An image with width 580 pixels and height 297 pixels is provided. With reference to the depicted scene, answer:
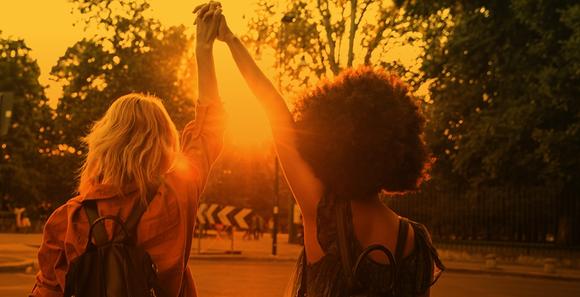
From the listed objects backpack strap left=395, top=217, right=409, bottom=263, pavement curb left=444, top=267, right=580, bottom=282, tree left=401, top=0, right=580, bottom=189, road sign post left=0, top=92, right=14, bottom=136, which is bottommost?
pavement curb left=444, top=267, right=580, bottom=282

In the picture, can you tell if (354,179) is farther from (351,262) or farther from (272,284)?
(272,284)

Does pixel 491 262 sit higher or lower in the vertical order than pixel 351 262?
lower

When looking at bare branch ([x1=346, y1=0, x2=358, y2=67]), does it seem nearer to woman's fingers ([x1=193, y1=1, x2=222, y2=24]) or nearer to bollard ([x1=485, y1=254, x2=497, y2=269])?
bollard ([x1=485, y1=254, x2=497, y2=269])

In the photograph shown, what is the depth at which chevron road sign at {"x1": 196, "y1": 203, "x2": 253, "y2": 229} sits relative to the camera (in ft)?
107

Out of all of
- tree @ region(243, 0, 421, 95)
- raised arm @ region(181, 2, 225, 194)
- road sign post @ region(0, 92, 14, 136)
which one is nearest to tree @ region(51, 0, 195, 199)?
tree @ region(243, 0, 421, 95)

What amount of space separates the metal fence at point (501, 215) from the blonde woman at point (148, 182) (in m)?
25.9

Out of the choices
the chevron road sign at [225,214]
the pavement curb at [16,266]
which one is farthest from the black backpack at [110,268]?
the chevron road sign at [225,214]

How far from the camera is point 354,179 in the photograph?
2.84 m

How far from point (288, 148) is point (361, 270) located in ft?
1.48

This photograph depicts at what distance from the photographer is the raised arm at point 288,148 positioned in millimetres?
2895

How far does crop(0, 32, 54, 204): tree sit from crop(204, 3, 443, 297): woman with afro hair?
185 ft

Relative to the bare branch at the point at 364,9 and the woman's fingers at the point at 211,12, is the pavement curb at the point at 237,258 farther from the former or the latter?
the woman's fingers at the point at 211,12

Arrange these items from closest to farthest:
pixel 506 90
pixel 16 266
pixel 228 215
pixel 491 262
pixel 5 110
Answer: pixel 5 110, pixel 16 266, pixel 491 262, pixel 506 90, pixel 228 215

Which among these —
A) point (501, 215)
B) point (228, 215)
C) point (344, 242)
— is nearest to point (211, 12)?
point (344, 242)
